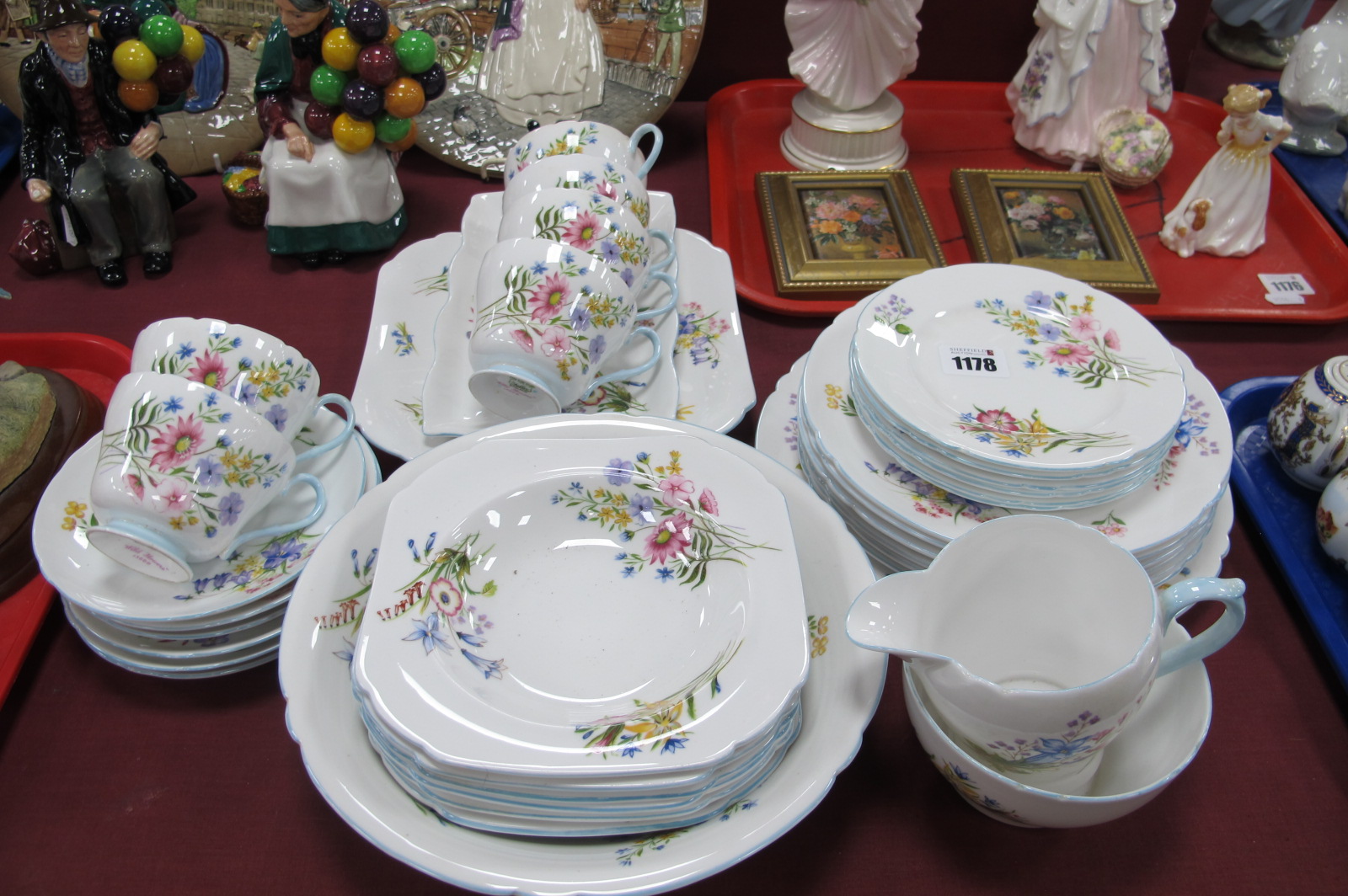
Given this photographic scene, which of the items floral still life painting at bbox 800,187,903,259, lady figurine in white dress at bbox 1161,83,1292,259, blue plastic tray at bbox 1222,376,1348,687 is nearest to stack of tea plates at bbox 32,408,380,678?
floral still life painting at bbox 800,187,903,259

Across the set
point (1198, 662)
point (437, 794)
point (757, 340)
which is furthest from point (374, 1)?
point (1198, 662)

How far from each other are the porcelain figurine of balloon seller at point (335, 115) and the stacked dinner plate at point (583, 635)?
0.58m

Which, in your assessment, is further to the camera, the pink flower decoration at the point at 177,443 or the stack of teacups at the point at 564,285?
the stack of teacups at the point at 564,285

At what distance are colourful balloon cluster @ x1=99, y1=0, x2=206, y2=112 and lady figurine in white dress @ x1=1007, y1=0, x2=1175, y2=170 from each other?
3.77 ft

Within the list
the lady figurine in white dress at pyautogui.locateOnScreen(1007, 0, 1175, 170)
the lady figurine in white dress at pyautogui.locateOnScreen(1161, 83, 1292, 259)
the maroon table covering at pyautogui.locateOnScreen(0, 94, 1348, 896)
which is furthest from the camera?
the lady figurine in white dress at pyautogui.locateOnScreen(1007, 0, 1175, 170)

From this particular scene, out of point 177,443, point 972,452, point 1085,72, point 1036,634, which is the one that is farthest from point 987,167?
point 177,443

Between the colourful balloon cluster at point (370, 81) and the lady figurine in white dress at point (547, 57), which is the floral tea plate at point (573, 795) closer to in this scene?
the colourful balloon cluster at point (370, 81)

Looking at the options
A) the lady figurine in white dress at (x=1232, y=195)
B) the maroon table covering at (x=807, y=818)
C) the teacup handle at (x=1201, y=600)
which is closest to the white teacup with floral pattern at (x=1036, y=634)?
the teacup handle at (x=1201, y=600)

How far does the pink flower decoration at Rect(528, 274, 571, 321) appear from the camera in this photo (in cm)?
89

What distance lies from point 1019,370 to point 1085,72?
74 centimetres

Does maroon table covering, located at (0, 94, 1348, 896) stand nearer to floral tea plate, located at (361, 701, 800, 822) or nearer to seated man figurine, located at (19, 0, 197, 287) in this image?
floral tea plate, located at (361, 701, 800, 822)

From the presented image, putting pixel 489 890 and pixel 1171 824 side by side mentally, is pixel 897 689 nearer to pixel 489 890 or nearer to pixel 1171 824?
pixel 1171 824

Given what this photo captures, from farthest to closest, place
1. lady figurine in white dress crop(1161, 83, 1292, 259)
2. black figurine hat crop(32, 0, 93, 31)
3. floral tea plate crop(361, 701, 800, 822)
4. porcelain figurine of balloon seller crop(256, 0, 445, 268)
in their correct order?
lady figurine in white dress crop(1161, 83, 1292, 259)
porcelain figurine of balloon seller crop(256, 0, 445, 268)
black figurine hat crop(32, 0, 93, 31)
floral tea plate crop(361, 701, 800, 822)

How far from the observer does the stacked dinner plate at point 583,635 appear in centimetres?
59
